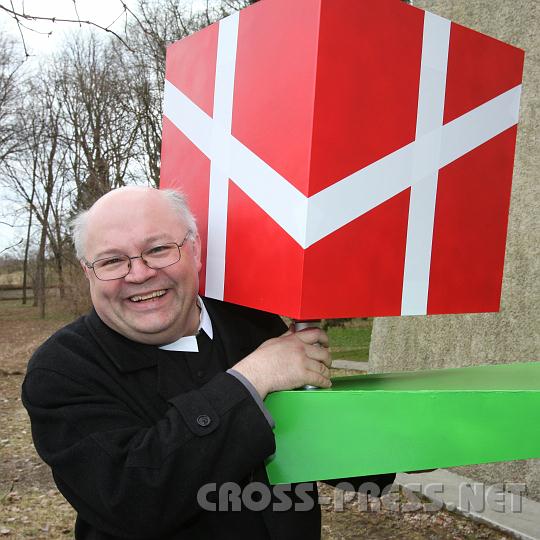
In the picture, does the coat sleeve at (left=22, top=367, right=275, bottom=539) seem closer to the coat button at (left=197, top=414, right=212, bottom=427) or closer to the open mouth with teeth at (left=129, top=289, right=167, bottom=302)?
the coat button at (left=197, top=414, right=212, bottom=427)

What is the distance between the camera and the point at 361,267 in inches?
51.1

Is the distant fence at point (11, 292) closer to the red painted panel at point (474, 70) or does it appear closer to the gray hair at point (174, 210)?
the gray hair at point (174, 210)

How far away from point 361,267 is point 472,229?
1.00ft

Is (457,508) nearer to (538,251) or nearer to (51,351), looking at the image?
(538,251)

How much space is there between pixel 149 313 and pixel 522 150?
10.8 feet

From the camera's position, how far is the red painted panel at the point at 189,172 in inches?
61.6

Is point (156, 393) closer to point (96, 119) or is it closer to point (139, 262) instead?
point (139, 262)

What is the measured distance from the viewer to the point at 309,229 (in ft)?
4.00

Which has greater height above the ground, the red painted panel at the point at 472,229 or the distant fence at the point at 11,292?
the red painted panel at the point at 472,229

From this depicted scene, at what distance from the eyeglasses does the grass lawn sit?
8.75 meters

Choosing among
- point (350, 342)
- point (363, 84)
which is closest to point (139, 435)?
point (363, 84)

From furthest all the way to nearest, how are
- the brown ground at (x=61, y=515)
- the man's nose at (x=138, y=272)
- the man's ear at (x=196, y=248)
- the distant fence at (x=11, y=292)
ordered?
the distant fence at (x=11, y=292)
the brown ground at (x=61, y=515)
the man's ear at (x=196, y=248)
the man's nose at (x=138, y=272)

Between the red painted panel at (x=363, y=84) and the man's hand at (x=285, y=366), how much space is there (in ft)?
1.04

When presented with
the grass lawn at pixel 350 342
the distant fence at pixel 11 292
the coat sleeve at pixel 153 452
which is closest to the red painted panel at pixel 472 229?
the coat sleeve at pixel 153 452
